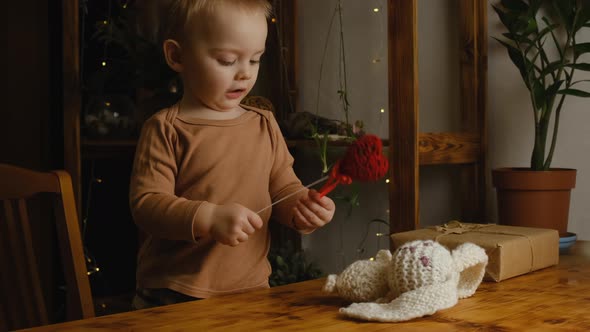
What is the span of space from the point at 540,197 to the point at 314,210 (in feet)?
2.67

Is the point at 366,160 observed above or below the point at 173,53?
below

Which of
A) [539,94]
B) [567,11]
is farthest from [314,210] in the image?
[567,11]

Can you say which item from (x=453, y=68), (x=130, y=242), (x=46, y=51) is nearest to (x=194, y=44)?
(x=453, y=68)

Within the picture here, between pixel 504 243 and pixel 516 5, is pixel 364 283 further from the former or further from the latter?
pixel 516 5

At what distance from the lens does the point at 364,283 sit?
0.96 m

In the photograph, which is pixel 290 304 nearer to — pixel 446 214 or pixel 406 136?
pixel 406 136

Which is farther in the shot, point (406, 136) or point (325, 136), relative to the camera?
point (325, 136)

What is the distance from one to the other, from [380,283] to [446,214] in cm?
120

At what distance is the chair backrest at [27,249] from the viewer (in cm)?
102

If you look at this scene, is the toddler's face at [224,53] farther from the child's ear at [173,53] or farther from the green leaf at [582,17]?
the green leaf at [582,17]

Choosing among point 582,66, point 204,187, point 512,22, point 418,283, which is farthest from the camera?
point 512,22

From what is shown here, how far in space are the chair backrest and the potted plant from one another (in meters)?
1.09

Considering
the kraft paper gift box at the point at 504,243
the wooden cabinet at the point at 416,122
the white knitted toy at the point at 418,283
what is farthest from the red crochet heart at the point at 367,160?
the wooden cabinet at the point at 416,122

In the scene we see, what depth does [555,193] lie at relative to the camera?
170 cm
